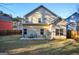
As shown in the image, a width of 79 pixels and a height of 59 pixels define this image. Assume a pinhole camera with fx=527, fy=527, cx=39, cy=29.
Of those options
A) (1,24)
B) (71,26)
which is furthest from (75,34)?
(1,24)

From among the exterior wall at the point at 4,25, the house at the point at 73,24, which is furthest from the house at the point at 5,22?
the house at the point at 73,24

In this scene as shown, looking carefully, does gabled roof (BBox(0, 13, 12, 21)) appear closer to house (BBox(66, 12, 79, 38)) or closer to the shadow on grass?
the shadow on grass

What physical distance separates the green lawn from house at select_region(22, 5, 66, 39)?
Answer: 7cm

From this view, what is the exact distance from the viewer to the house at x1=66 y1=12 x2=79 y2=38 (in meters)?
6.00

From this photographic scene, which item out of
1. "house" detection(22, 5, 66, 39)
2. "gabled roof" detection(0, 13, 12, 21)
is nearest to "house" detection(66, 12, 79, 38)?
"house" detection(22, 5, 66, 39)

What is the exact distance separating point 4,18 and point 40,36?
46 centimetres

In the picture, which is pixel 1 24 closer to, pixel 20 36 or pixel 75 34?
pixel 20 36

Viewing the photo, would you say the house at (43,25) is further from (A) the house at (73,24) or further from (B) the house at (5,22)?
(B) the house at (5,22)

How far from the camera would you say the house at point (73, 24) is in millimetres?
5996

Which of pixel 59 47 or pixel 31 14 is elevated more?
pixel 31 14

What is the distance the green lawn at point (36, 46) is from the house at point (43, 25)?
69 millimetres

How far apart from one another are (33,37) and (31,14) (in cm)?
27

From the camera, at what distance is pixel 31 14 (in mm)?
6031
